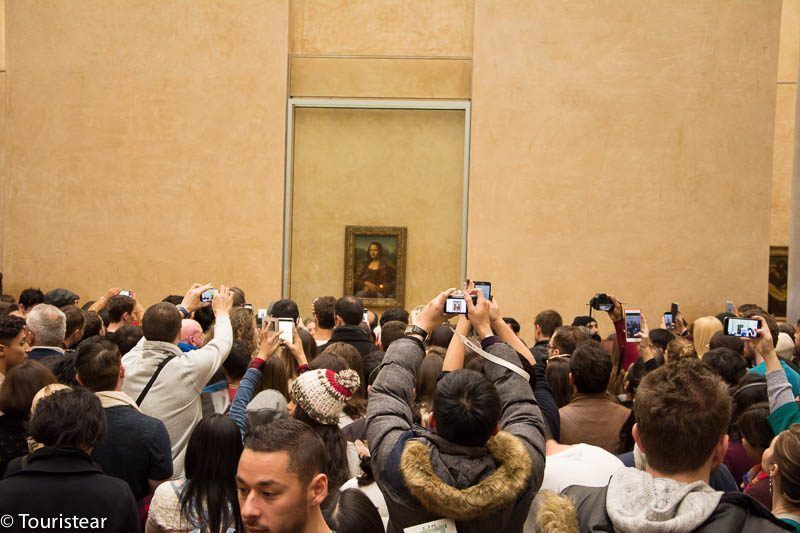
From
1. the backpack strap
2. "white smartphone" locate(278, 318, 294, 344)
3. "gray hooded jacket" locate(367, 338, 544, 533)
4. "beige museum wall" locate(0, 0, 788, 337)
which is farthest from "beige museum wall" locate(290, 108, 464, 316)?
"gray hooded jacket" locate(367, 338, 544, 533)

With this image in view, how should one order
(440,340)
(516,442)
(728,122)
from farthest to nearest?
(728,122), (440,340), (516,442)

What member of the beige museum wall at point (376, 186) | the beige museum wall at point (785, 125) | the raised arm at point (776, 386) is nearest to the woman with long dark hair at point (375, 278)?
the beige museum wall at point (376, 186)

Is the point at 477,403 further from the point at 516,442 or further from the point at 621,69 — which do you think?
the point at 621,69

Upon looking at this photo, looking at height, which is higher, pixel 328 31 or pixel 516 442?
pixel 328 31

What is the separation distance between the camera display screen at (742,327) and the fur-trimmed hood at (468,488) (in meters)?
2.94

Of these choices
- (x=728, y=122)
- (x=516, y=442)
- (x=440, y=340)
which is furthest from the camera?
(x=728, y=122)

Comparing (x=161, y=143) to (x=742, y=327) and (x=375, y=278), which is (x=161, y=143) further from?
(x=742, y=327)

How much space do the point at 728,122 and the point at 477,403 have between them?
15008 mm

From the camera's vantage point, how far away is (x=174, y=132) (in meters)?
16.7

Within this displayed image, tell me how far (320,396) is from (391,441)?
0.87m

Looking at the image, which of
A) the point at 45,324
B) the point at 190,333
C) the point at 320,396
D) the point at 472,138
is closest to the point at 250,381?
the point at 320,396

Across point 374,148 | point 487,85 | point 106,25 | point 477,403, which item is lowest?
point 477,403

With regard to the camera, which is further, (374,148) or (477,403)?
(374,148)

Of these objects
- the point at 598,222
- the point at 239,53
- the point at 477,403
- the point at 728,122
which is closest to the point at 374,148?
the point at 239,53
